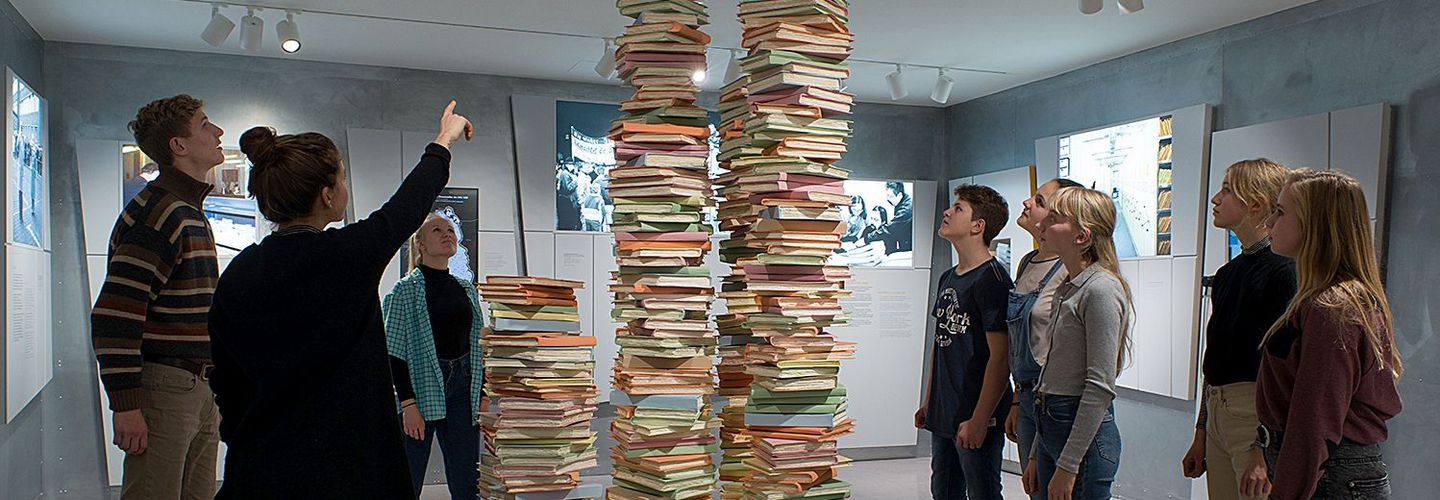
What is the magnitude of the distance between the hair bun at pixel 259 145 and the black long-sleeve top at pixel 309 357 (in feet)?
0.57

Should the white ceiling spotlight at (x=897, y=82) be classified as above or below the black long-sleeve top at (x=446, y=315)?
above

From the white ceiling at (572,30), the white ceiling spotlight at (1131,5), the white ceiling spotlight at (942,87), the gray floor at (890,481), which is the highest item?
the white ceiling at (572,30)

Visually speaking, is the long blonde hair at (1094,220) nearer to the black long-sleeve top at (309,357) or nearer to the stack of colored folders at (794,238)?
the stack of colored folders at (794,238)

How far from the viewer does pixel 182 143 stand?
3.23m

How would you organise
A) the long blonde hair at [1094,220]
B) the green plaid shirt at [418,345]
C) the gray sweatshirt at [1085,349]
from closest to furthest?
the gray sweatshirt at [1085,349] < the long blonde hair at [1094,220] < the green plaid shirt at [418,345]

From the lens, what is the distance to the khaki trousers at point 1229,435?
318 centimetres

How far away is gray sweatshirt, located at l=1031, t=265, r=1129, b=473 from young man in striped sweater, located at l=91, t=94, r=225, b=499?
101 inches

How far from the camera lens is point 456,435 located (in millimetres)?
4625

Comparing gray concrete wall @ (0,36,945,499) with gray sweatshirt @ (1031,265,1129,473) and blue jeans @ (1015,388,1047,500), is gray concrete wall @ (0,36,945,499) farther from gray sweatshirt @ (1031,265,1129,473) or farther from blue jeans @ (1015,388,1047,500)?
gray sweatshirt @ (1031,265,1129,473)

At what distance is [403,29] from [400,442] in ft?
14.8

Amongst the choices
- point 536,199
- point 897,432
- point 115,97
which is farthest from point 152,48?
point 897,432

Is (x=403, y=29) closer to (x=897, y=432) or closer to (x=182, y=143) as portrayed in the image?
(x=182, y=143)

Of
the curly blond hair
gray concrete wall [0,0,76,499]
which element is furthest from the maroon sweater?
gray concrete wall [0,0,76,499]

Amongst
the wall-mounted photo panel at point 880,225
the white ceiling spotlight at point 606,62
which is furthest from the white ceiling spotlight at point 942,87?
the white ceiling spotlight at point 606,62
